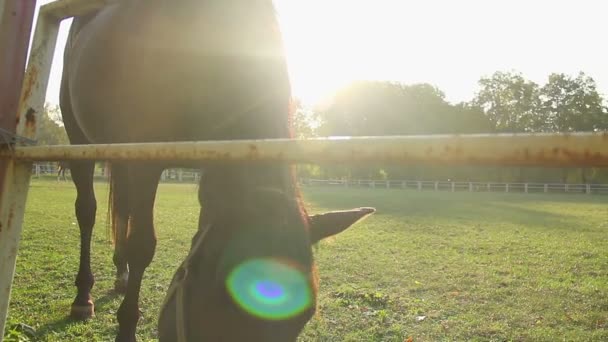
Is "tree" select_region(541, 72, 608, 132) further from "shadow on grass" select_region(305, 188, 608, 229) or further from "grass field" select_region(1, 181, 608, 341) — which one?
"grass field" select_region(1, 181, 608, 341)

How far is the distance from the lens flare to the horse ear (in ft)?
0.81

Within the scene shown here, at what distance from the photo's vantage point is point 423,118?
4428 cm

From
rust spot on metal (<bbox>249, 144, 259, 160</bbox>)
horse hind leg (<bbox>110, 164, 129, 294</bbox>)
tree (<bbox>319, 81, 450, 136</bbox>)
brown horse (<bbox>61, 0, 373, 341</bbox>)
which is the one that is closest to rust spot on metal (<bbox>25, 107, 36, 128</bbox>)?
brown horse (<bbox>61, 0, 373, 341</bbox>)

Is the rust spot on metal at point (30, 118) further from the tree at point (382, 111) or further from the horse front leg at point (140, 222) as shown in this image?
the tree at point (382, 111)

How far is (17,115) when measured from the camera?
5.77 ft

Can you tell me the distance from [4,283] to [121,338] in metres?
1.03

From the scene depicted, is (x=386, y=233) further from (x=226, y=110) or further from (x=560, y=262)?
(x=226, y=110)

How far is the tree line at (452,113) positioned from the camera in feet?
135

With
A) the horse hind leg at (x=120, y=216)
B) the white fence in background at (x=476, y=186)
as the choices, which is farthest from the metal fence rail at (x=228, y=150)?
the white fence in background at (x=476, y=186)

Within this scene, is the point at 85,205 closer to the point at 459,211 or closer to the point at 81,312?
the point at 81,312

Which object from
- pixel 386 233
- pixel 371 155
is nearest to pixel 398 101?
pixel 386 233

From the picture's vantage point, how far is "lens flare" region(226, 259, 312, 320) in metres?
1.44

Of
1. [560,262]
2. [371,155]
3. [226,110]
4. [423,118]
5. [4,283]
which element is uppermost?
[423,118]

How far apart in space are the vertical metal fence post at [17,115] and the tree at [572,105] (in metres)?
37.5
